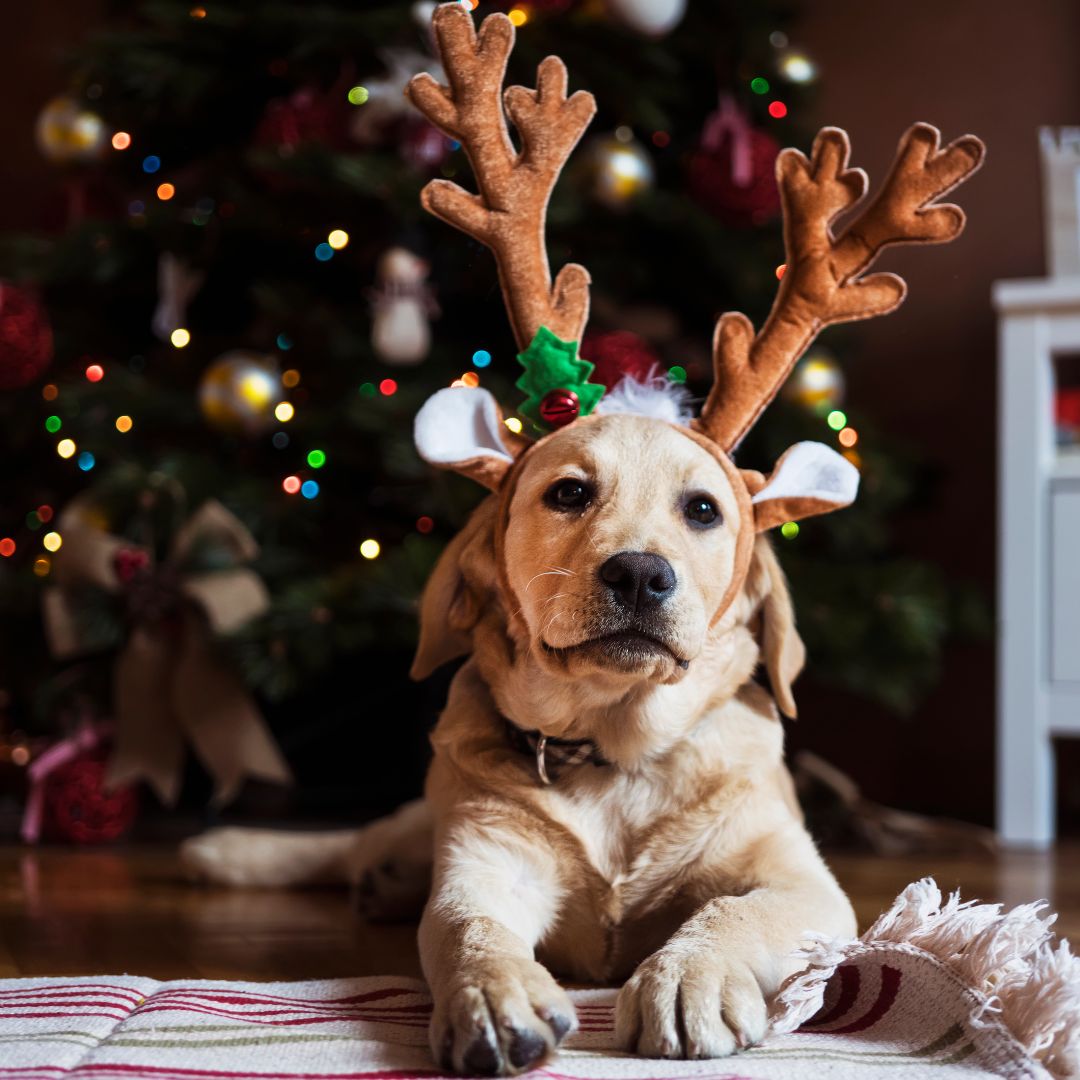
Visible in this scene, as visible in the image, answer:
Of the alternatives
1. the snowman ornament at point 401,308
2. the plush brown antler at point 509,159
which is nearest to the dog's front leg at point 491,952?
the plush brown antler at point 509,159

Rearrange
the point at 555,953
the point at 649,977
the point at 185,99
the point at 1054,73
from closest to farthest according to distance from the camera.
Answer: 1. the point at 649,977
2. the point at 555,953
3. the point at 185,99
4. the point at 1054,73

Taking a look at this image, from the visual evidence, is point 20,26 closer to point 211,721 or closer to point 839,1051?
point 211,721

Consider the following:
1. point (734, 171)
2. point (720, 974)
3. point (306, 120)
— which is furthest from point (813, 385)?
point (720, 974)

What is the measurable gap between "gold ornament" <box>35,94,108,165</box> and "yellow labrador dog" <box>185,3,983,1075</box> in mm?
1683

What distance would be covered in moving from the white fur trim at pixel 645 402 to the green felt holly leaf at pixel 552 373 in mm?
37

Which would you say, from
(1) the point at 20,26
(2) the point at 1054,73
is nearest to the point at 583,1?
(2) the point at 1054,73

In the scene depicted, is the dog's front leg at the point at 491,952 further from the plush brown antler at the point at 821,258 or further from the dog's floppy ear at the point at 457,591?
the plush brown antler at the point at 821,258

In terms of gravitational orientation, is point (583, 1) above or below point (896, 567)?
above

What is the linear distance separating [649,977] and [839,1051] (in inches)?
6.4

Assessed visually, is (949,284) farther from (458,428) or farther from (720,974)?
(720,974)

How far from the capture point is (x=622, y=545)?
1.23 metres

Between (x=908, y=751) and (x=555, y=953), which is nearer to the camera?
(x=555, y=953)

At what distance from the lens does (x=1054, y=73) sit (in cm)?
317

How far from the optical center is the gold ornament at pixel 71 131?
2.83 meters
